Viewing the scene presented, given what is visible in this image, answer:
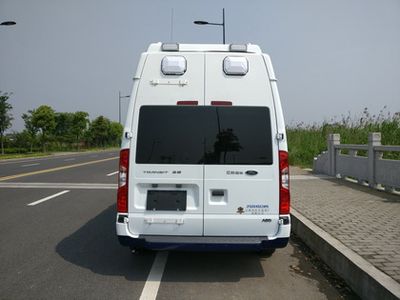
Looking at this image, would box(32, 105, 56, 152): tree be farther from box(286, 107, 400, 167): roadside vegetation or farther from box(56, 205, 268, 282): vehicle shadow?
box(56, 205, 268, 282): vehicle shadow

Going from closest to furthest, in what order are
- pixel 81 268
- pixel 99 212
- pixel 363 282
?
1. pixel 363 282
2. pixel 81 268
3. pixel 99 212

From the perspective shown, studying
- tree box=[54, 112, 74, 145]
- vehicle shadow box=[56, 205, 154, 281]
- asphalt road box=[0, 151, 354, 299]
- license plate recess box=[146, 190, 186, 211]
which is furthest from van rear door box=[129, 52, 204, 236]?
tree box=[54, 112, 74, 145]

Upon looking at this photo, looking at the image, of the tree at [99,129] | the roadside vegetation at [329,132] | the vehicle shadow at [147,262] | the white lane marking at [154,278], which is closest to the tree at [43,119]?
the tree at [99,129]

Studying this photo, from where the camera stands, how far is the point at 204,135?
463 cm

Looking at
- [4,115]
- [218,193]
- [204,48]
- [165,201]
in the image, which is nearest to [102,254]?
[165,201]

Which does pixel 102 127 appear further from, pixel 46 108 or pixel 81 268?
pixel 81 268

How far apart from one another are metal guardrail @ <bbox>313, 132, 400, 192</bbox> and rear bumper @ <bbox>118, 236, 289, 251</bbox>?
249 inches

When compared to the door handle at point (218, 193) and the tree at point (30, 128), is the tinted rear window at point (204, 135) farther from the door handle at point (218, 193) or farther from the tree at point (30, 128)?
the tree at point (30, 128)

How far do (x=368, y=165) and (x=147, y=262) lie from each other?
26.3 ft

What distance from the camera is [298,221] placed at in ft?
22.8

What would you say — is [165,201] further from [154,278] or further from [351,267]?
[351,267]

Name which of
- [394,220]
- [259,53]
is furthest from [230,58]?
[394,220]

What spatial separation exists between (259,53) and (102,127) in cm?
6755

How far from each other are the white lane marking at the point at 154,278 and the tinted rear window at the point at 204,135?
4.58 ft
